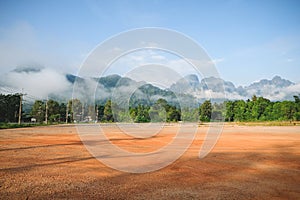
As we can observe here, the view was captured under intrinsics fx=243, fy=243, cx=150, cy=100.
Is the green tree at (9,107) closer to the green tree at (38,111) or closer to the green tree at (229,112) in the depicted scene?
the green tree at (38,111)

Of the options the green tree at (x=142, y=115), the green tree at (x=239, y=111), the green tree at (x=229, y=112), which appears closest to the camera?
the green tree at (x=142, y=115)

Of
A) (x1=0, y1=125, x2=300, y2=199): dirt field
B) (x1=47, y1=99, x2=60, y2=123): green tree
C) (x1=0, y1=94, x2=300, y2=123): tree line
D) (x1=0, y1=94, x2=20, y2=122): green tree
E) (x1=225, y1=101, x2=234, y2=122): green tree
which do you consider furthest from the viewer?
(x1=225, y1=101, x2=234, y2=122): green tree

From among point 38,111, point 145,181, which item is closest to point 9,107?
point 38,111

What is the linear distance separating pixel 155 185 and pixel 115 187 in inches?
39.0

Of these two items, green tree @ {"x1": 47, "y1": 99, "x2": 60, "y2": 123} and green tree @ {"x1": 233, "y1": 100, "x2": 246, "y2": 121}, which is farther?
green tree @ {"x1": 233, "y1": 100, "x2": 246, "y2": 121}

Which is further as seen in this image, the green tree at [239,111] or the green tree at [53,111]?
the green tree at [239,111]

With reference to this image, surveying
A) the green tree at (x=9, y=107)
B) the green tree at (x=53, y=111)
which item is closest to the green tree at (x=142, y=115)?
the green tree at (x=9, y=107)

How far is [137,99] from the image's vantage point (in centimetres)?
2572

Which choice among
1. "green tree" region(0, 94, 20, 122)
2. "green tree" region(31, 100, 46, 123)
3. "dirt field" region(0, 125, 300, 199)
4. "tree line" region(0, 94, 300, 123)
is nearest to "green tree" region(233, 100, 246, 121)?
"tree line" region(0, 94, 300, 123)

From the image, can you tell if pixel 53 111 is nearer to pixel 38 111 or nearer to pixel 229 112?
pixel 38 111

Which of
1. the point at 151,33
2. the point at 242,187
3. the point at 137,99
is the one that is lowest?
the point at 242,187

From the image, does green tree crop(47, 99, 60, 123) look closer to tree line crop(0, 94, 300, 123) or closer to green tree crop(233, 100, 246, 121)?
tree line crop(0, 94, 300, 123)

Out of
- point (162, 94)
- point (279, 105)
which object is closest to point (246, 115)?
point (279, 105)

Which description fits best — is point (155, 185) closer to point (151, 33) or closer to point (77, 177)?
point (77, 177)
